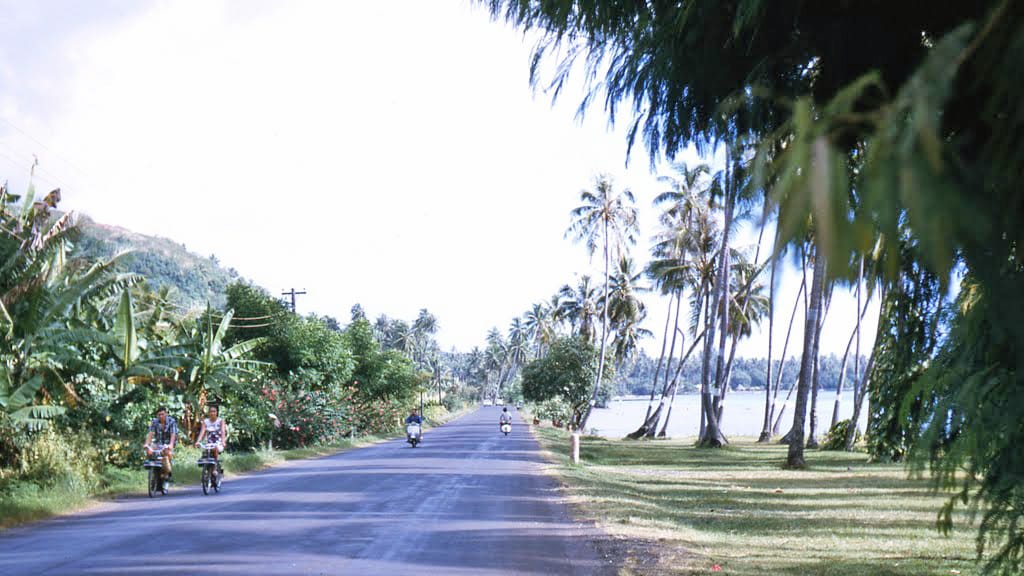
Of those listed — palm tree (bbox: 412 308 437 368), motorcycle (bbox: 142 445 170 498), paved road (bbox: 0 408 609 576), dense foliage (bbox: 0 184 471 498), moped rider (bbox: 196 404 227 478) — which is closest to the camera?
paved road (bbox: 0 408 609 576)

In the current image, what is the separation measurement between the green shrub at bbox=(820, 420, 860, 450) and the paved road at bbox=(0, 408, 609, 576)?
2281 cm

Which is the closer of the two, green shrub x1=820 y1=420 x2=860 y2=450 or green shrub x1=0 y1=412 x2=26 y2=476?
green shrub x1=0 y1=412 x2=26 y2=476

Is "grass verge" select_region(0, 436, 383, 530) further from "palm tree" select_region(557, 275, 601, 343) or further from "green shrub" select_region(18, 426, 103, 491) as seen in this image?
"palm tree" select_region(557, 275, 601, 343)

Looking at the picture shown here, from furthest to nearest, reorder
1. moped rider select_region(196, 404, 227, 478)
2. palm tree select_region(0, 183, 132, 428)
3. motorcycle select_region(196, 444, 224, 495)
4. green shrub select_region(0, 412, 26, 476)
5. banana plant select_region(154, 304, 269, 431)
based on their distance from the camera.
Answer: banana plant select_region(154, 304, 269, 431)
moped rider select_region(196, 404, 227, 478)
motorcycle select_region(196, 444, 224, 495)
green shrub select_region(0, 412, 26, 476)
palm tree select_region(0, 183, 132, 428)

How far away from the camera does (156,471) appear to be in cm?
1788

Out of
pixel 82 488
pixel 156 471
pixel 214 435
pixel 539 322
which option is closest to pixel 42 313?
pixel 82 488

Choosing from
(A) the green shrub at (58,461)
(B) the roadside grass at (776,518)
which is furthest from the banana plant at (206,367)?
(B) the roadside grass at (776,518)

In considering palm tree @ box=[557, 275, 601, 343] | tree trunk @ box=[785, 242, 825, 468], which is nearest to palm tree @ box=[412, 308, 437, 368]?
palm tree @ box=[557, 275, 601, 343]

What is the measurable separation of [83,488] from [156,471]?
1.42 m

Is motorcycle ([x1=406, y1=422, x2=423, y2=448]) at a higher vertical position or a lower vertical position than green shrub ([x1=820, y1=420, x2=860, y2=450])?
lower

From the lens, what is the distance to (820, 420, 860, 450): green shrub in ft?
127

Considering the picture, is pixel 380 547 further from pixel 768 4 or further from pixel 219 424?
pixel 219 424

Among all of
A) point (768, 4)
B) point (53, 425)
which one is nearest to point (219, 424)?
point (53, 425)

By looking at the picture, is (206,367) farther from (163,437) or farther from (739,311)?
Answer: (739,311)
